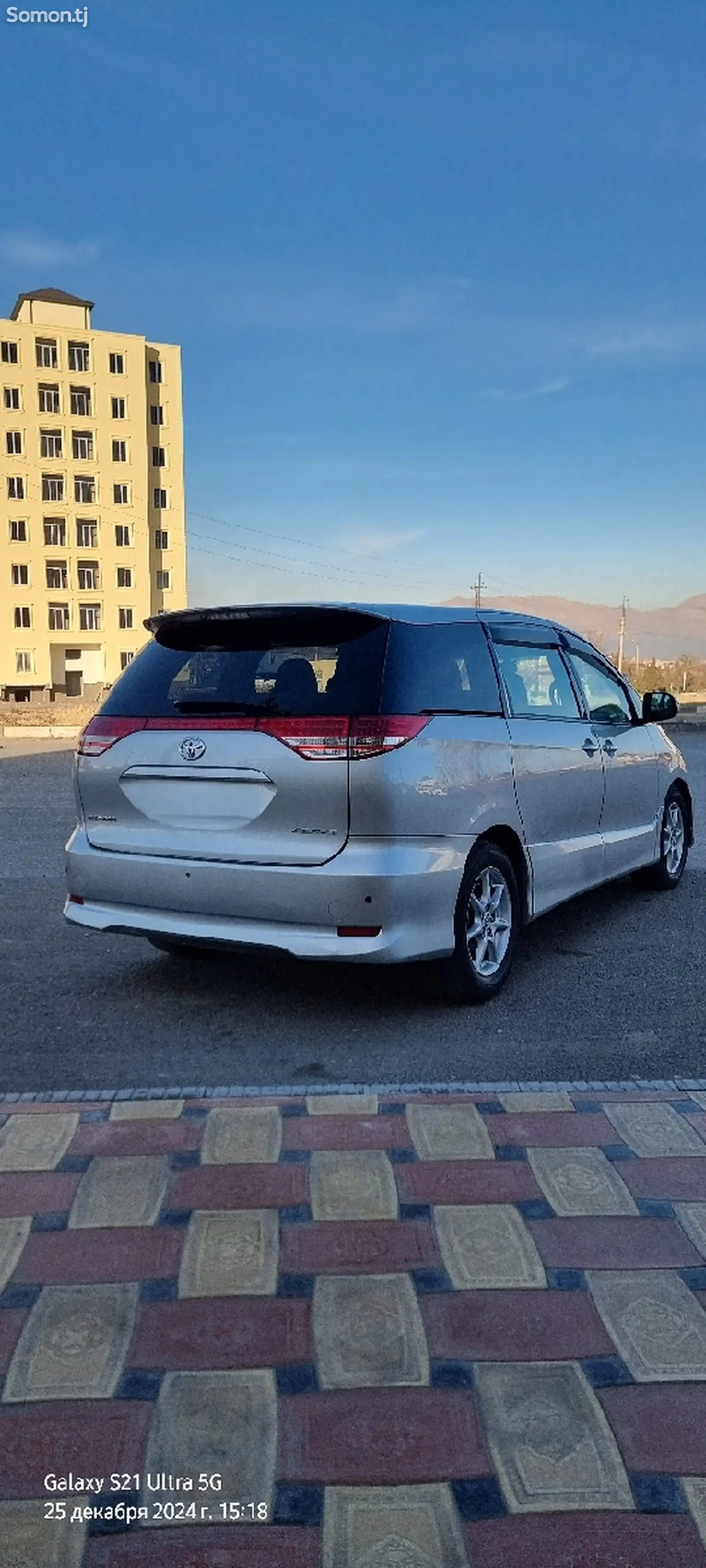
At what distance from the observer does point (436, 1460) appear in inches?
75.9

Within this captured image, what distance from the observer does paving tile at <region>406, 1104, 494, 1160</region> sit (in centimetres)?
307

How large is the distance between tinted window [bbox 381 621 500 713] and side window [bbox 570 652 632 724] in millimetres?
1176

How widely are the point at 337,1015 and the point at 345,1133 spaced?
1.27 meters

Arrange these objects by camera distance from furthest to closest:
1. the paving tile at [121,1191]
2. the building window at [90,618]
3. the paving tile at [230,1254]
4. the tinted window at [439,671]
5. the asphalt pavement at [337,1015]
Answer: the building window at [90,618] → the tinted window at [439,671] → the asphalt pavement at [337,1015] → the paving tile at [121,1191] → the paving tile at [230,1254]

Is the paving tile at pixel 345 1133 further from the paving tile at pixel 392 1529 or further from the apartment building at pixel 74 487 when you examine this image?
the apartment building at pixel 74 487

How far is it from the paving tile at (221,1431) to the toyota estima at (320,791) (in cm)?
193

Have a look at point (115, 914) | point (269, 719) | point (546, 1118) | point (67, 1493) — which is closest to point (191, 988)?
point (115, 914)

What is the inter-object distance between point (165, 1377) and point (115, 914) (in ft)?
8.09

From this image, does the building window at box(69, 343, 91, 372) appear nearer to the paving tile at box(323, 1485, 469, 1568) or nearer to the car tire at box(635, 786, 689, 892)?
the car tire at box(635, 786, 689, 892)

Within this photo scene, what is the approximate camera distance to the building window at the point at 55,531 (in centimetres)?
6153

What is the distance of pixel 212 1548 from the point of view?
1767mm

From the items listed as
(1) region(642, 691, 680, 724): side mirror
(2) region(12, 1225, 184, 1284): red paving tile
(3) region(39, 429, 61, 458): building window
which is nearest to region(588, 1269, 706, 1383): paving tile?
(2) region(12, 1225, 184, 1284): red paving tile

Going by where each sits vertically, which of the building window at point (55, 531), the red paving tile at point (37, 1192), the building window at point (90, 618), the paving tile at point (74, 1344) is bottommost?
the paving tile at point (74, 1344)

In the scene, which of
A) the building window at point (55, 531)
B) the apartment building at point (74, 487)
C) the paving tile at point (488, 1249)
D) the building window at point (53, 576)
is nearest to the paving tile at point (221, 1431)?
the paving tile at point (488, 1249)
